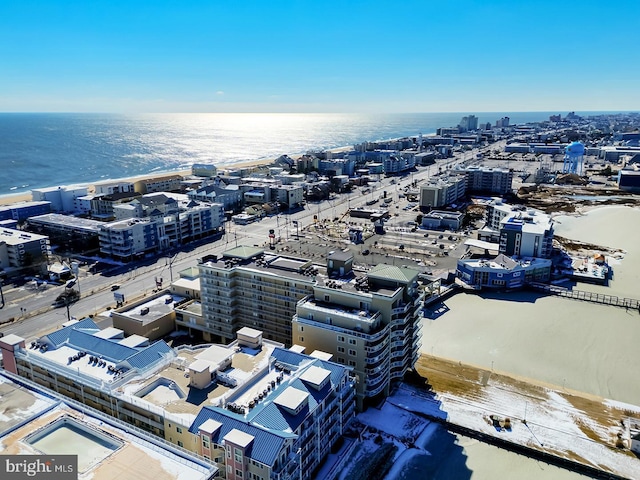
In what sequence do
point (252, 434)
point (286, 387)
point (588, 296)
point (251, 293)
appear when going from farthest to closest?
point (588, 296)
point (251, 293)
point (286, 387)
point (252, 434)

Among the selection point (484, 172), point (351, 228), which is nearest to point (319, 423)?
point (351, 228)

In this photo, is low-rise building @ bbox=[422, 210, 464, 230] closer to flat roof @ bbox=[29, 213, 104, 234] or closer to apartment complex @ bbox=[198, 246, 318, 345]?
apartment complex @ bbox=[198, 246, 318, 345]

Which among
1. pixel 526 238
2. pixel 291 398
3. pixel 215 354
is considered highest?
pixel 291 398

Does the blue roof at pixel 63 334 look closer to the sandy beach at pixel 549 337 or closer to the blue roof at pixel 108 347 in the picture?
the blue roof at pixel 108 347

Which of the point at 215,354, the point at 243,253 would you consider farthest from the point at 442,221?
the point at 215,354

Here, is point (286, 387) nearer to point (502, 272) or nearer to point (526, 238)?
point (502, 272)
